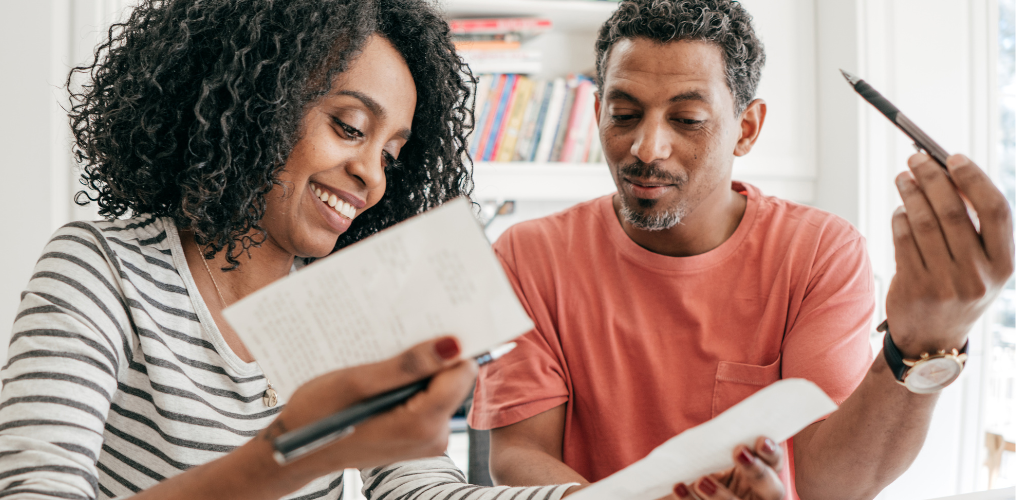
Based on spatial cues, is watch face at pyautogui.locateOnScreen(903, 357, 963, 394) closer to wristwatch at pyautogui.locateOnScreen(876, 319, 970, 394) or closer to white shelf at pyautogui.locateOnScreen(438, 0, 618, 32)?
wristwatch at pyautogui.locateOnScreen(876, 319, 970, 394)

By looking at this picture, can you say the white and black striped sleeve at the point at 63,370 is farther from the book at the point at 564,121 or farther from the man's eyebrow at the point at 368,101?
the book at the point at 564,121

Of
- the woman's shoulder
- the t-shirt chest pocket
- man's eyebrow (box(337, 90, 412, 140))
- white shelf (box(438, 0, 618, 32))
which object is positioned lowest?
the t-shirt chest pocket

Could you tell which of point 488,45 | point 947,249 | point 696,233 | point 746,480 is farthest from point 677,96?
point 488,45

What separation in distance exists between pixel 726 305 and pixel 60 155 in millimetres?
1321

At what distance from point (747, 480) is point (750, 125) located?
0.84 m

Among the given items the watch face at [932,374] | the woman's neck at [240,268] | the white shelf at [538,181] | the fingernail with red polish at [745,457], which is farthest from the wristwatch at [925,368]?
the white shelf at [538,181]

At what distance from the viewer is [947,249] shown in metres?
0.72

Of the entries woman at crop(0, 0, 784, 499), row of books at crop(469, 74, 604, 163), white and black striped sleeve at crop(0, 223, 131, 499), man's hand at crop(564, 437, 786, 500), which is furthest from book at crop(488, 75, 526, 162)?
man's hand at crop(564, 437, 786, 500)

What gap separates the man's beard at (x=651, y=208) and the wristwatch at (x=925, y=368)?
1.30 feet

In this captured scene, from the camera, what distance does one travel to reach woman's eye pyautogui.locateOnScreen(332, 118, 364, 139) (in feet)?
2.96

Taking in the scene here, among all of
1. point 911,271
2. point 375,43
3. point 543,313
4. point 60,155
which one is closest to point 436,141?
point 375,43

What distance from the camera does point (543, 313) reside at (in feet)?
3.84

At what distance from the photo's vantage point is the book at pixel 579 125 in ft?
5.97

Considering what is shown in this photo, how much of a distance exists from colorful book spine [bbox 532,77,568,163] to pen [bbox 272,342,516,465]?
1361mm
